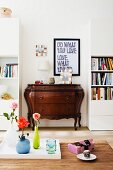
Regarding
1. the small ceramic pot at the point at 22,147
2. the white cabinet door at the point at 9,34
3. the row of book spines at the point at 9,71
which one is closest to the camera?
the small ceramic pot at the point at 22,147

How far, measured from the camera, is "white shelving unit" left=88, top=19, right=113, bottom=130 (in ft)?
16.5

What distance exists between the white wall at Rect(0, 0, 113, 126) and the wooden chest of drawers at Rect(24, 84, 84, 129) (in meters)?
0.47

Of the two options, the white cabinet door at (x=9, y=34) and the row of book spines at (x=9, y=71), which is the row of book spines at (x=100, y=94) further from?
the white cabinet door at (x=9, y=34)

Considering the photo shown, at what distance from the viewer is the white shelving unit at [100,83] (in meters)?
5.02

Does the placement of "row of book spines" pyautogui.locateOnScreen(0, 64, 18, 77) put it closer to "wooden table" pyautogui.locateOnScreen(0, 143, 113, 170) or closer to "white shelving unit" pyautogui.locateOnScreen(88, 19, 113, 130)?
"white shelving unit" pyautogui.locateOnScreen(88, 19, 113, 130)

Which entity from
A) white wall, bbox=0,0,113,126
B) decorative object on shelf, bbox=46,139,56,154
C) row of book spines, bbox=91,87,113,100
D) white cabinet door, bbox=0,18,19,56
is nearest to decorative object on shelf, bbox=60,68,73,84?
white wall, bbox=0,0,113,126

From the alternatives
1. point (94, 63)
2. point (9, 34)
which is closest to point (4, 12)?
point (9, 34)

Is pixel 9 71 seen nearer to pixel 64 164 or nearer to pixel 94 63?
pixel 94 63

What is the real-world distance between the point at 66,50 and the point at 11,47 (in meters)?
1.18

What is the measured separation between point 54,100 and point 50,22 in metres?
1.70

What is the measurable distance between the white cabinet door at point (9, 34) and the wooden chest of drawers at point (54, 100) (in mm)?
904

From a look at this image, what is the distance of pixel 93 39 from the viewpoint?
5.04 meters

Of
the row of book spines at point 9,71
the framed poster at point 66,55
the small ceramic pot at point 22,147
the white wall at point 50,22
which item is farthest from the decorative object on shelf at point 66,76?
the small ceramic pot at point 22,147

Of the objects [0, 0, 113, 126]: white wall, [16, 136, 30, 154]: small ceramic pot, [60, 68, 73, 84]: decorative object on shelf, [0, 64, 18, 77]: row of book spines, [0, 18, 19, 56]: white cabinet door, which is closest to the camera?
[16, 136, 30, 154]: small ceramic pot
